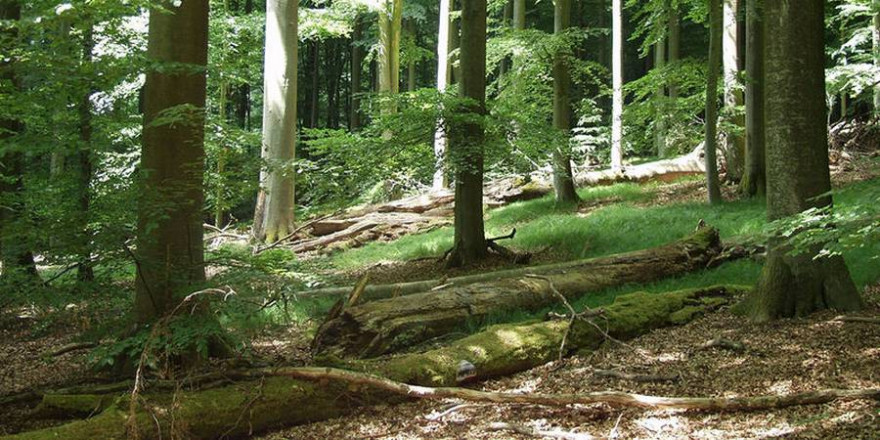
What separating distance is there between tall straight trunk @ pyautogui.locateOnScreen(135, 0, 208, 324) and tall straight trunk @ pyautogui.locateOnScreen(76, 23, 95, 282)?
446 mm

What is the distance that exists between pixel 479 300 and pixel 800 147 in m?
3.88

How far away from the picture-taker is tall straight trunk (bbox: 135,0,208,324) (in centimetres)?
608

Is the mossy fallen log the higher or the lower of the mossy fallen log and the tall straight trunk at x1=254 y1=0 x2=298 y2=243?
the lower

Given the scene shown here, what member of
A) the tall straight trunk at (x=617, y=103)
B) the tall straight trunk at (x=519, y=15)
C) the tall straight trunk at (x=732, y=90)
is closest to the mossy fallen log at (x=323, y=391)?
the tall straight trunk at (x=732, y=90)

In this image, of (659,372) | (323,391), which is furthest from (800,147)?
(323,391)

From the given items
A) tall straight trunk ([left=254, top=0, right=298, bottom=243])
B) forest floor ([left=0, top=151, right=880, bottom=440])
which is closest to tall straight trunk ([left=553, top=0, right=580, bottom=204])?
tall straight trunk ([left=254, top=0, right=298, bottom=243])

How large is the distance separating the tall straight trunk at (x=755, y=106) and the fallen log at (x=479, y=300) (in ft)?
14.4

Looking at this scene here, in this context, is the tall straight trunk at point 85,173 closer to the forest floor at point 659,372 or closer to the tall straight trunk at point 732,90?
the forest floor at point 659,372

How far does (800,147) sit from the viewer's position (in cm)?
645

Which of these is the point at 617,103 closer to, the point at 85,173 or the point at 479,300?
the point at 479,300

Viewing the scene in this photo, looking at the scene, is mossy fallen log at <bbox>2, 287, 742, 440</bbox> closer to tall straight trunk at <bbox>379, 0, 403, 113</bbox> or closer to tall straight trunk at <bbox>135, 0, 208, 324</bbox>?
tall straight trunk at <bbox>135, 0, 208, 324</bbox>

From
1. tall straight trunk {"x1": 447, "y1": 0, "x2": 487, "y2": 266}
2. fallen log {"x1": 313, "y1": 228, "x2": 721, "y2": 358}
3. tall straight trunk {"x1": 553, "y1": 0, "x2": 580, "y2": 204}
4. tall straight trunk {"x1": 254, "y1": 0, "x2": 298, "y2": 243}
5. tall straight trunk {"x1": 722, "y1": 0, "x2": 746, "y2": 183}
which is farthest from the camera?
tall straight trunk {"x1": 553, "y1": 0, "x2": 580, "y2": 204}

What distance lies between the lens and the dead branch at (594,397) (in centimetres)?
443

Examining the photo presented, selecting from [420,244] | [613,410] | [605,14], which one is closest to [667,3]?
[420,244]
